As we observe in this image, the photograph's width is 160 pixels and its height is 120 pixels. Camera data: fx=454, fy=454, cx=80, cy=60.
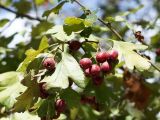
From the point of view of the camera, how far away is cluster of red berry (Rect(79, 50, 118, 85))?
257 cm

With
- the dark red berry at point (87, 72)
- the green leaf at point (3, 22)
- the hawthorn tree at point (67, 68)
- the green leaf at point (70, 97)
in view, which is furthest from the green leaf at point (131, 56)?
the green leaf at point (3, 22)

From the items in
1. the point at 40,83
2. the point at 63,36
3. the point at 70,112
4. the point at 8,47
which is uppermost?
the point at 63,36

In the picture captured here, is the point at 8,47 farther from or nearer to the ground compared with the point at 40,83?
nearer to the ground

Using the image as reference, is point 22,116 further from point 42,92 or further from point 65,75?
point 65,75

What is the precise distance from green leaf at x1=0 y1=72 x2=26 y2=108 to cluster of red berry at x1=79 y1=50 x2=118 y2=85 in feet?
1.47

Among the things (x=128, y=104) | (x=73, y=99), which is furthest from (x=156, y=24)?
(x=73, y=99)

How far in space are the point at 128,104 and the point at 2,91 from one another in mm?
1339

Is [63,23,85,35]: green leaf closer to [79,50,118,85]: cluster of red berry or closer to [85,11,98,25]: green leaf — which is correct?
[85,11,98,25]: green leaf

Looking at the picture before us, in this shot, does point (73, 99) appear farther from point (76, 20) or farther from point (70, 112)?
point (70, 112)

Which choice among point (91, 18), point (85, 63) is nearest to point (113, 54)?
point (85, 63)

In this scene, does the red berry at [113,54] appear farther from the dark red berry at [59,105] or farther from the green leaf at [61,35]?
the dark red berry at [59,105]

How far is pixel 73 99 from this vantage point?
2.64 metres

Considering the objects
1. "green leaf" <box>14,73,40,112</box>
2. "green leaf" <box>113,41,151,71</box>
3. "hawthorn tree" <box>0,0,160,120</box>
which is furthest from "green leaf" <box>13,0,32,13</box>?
"green leaf" <box>14,73,40,112</box>

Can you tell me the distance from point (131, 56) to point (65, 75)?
0.44 m
